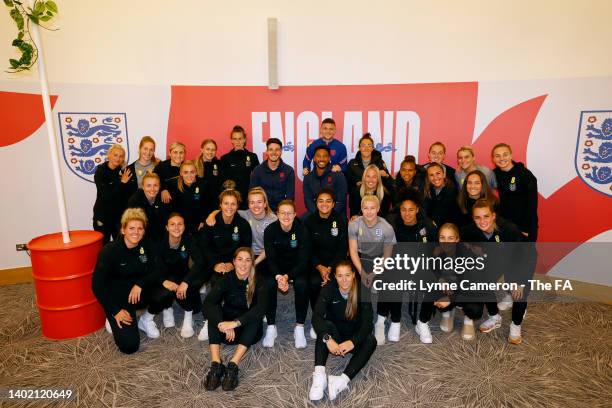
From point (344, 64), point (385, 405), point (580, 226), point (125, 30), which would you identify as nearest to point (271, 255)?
point (385, 405)

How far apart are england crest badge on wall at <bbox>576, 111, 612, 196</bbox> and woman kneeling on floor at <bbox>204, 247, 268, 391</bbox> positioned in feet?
12.4

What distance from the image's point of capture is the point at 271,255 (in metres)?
3.54

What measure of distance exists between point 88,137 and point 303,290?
11.1 ft

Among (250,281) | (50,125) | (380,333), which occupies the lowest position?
(380,333)

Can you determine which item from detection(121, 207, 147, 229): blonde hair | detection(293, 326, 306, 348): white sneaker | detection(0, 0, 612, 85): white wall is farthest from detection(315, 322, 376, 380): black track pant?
detection(0, 0, 612, 85): white wall

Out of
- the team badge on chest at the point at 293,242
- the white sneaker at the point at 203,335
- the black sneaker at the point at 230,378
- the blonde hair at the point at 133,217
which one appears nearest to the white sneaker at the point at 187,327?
the white sneaker at the point at 203,335

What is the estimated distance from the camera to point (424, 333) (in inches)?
Answer: 133

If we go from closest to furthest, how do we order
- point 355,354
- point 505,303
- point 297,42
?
point 355,354
point 505,303
point 297,42

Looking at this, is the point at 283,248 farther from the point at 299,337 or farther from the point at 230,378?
the point at 230,378

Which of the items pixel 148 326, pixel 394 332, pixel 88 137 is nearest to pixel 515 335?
pixel 394 332

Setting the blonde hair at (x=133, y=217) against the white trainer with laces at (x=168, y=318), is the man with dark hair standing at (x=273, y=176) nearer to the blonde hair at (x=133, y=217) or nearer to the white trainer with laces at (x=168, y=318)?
the blonde hair at (x=133, y=217)

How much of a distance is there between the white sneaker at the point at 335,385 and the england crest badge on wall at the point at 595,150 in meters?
3.58

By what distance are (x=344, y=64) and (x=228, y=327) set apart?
3.32 metres

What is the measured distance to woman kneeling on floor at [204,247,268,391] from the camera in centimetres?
280
